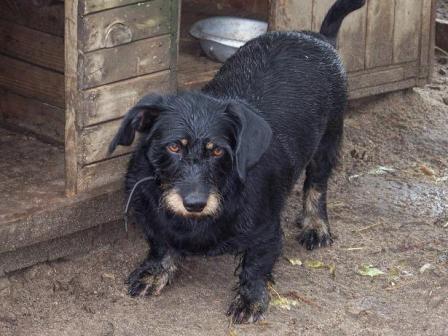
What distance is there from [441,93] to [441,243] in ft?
8.89

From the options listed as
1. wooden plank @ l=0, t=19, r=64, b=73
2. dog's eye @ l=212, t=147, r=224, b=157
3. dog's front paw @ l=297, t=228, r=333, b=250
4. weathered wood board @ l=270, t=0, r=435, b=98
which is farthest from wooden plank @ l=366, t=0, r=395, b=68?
dog's eye @ l=212, t=147, r=224, b=157

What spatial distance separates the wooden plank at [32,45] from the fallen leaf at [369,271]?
2.36 m

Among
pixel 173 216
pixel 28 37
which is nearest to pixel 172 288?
pixel 173 216

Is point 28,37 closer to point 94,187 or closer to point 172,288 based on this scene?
point 94,187

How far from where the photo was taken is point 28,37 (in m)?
6.49

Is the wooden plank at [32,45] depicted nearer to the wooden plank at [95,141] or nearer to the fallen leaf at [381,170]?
the wooden plank at [95,141]

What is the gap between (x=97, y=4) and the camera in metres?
5.13

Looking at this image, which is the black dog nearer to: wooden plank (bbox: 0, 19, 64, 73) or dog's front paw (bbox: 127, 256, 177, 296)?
dog's front paw (bbox: 127, 256, 177, 296)

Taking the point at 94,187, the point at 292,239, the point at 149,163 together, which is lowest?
the point at 292,239

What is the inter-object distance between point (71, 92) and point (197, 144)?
0.98 metres

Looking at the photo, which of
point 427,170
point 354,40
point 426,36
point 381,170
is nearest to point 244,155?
point 381,170

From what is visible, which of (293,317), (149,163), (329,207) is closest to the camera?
(149,163)

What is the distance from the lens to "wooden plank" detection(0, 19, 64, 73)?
6375 mm

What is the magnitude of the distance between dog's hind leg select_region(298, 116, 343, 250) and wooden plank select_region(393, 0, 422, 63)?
191cm
